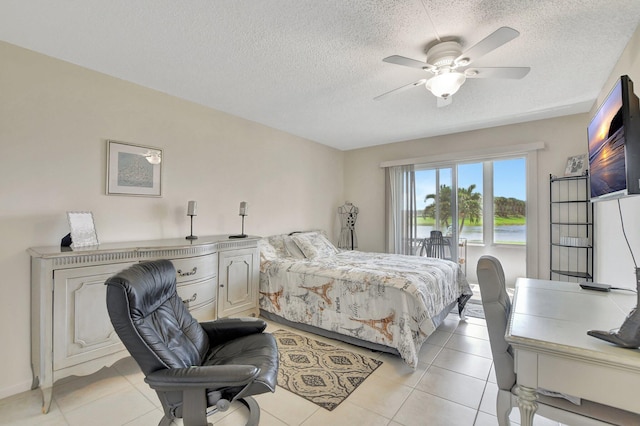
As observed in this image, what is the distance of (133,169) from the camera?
2.68 m

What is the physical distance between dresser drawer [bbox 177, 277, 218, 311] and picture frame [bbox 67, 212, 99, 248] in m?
0.78

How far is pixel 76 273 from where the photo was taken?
1909 mm

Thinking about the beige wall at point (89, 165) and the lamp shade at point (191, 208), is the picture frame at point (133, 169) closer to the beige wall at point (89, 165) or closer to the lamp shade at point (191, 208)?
the beige wall at point (89, 165)

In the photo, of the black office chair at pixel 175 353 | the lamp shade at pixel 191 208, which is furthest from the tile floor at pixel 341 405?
the lamp shade at pixel 191 208

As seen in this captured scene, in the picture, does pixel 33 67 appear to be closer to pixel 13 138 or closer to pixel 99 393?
pixel 13 138

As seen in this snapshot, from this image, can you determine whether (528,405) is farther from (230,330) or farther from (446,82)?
(446,82)

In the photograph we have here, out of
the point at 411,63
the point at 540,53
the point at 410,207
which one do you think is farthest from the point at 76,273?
the point at 410,207

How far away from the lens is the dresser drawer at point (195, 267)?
7.84 feet

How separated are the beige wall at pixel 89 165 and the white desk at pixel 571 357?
3.06m

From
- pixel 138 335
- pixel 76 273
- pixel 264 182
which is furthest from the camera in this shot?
pixel 264 182

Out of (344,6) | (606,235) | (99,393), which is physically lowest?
(99,393)

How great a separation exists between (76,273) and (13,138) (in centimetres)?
114

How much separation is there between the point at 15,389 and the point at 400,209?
15.8 feet

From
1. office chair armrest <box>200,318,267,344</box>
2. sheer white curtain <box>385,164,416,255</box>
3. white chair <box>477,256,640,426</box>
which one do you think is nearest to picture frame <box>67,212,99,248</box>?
office chair armrest <box>200,318,267,344</box>
